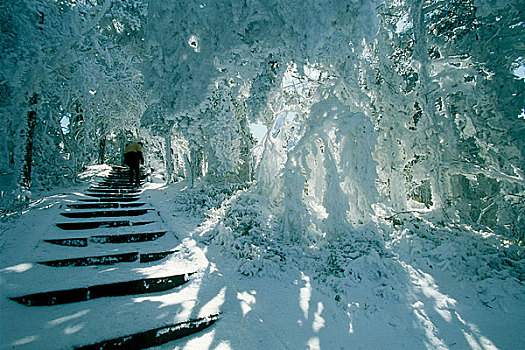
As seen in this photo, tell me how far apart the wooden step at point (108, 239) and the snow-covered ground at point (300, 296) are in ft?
0.98

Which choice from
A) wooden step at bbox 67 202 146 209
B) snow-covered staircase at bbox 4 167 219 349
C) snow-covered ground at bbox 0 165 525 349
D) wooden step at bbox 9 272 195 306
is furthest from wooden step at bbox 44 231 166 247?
wooden step at bbox 67 202 146 209

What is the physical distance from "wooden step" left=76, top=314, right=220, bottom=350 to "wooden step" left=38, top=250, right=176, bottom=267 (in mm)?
1809

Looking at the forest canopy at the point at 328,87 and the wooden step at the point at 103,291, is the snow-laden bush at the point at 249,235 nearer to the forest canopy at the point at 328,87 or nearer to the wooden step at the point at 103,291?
the forest canopy at the point at 328,87

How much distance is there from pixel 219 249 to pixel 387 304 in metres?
3.14

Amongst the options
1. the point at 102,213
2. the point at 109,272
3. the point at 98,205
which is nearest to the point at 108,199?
the point at 98,205

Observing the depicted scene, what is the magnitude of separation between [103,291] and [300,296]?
8.71 feet

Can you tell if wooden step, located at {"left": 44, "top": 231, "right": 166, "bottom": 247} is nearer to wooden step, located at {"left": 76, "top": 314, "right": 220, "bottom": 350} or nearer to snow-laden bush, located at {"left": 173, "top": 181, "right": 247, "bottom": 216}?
snow-laden bush, located at {"left": 173, "top": 181, "right": 247, "bottom": 216}

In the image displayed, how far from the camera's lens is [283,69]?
17.3 feet

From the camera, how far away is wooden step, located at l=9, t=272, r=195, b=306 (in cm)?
238

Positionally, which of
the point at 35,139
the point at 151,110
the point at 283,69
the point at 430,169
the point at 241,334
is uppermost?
the point at 283,69

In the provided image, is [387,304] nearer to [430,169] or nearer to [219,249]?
[219,249]

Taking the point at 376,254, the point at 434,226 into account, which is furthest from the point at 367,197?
the point at 434,226

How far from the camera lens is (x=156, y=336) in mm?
2188

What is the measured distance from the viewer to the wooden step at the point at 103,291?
7.80 ft
